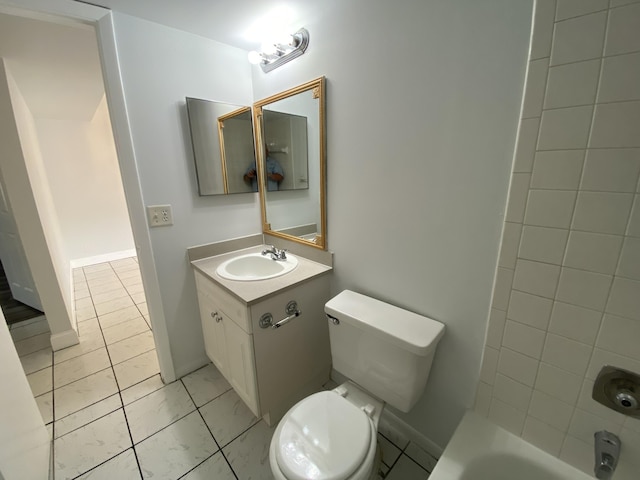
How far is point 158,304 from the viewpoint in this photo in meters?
1.57

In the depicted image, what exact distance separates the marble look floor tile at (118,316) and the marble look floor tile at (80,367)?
41 centimetres

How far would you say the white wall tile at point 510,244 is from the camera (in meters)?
0.81

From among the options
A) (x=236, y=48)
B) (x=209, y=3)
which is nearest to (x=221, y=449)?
(x=209, y=3)

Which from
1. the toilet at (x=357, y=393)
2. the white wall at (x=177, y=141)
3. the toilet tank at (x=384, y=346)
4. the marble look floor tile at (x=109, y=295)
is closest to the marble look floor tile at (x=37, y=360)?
the marble look floor tile at (x=109, y=295)

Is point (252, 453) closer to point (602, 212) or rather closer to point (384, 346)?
point (384, 346)

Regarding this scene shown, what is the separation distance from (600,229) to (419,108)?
26.3 inches

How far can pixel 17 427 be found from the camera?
96cm

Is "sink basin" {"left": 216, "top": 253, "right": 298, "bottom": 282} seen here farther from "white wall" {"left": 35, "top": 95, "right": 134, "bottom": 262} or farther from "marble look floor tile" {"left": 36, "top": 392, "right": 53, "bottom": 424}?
"white wall" {"left": 35, "top": 95, "right": 134, "bottom": 262}

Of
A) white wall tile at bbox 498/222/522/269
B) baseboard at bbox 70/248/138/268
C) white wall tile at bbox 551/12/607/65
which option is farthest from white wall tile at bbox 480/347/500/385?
baseboard at bbox 70/248/138/268

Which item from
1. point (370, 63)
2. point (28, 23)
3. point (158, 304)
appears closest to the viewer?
point (370, 63)

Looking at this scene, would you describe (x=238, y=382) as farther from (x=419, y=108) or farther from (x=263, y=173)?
(x=419, y=108)

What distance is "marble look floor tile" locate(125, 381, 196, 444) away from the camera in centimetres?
141

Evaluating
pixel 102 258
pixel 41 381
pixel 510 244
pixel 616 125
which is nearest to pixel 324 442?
pixel 510 244

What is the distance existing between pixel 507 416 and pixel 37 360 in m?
2.92
